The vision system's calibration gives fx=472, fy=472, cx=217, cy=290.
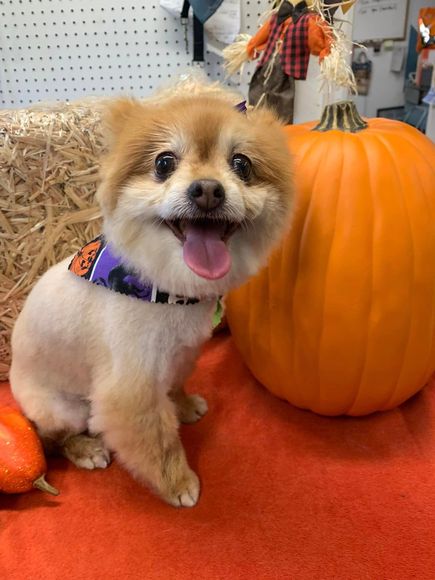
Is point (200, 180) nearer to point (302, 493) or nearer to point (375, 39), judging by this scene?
point (302, 493)

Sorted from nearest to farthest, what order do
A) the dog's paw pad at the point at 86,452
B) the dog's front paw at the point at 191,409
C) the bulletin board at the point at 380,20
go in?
the dog's paw pad at the point at 86,452 → the dog's front paw at the point at 191,409 → the bulletin board at the point at 380,20

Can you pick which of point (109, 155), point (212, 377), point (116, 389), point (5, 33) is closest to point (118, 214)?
point (109, 155)

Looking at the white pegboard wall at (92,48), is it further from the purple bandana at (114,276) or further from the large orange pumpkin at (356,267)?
the purple bandana at (114,276)

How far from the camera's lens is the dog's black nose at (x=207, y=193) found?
2.29 ft

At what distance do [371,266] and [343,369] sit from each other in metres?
0.24

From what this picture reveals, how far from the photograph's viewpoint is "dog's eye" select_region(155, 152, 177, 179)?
77cm

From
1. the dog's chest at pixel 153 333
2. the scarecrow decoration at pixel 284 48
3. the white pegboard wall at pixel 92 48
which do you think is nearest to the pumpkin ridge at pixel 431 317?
the scarecrow decoration at pixel 284 48

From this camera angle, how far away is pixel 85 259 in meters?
0.96

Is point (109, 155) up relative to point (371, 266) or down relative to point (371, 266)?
up

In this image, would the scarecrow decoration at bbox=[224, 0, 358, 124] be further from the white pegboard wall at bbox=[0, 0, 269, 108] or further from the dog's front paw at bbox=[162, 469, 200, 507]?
the dog's front paw at bbox=[162, 469, 200, 507]

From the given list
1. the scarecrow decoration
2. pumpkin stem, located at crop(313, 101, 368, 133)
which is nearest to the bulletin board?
the scarecrow decoration

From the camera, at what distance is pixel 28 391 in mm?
1066

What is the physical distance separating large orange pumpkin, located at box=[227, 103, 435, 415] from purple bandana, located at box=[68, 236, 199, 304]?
0.28 metres

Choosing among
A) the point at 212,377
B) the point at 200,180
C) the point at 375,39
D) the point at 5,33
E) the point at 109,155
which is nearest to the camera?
the point at 200,180
